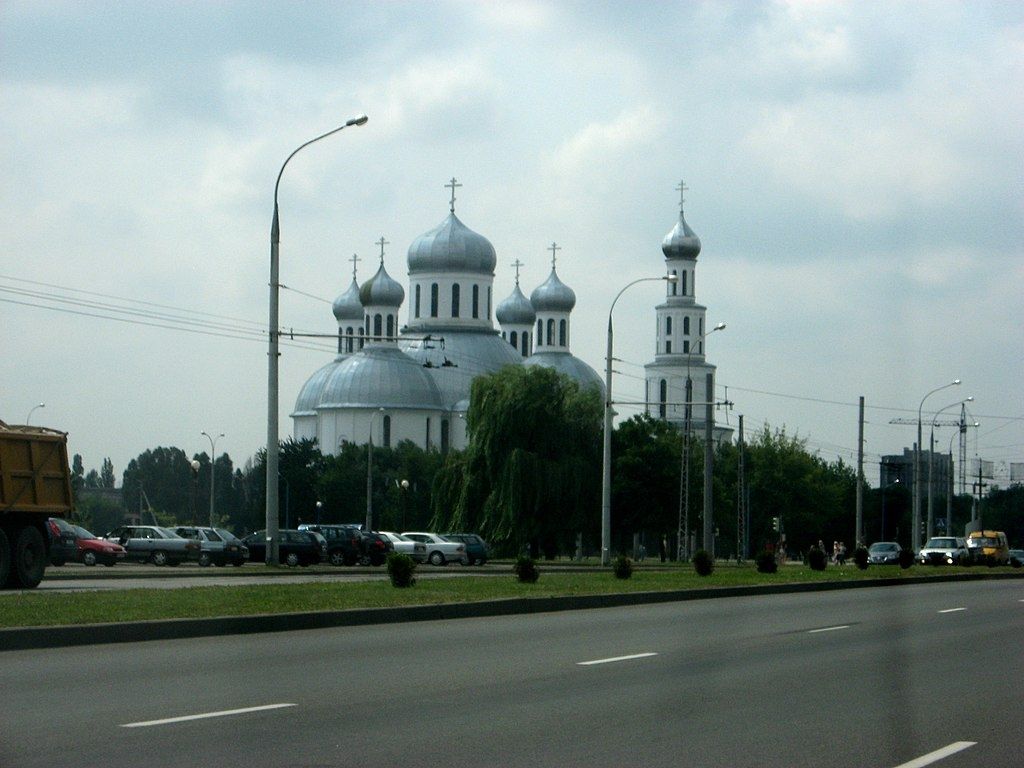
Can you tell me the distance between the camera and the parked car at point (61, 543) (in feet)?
137

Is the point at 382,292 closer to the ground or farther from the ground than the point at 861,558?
farther from the ground

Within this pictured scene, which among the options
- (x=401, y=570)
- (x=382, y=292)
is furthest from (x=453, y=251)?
(x=401, y=570)

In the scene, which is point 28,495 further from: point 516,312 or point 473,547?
point 516,312

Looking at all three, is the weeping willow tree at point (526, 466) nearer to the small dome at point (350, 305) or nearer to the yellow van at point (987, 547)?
the yellow van at point (987, 547)

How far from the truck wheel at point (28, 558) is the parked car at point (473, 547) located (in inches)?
1221

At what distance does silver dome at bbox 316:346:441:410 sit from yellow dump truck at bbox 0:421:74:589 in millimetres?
98760

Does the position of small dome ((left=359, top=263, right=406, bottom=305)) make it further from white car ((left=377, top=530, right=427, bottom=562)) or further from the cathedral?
white car ((left=377, top=530, right=427, bottom=562))

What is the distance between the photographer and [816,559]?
4369 cm

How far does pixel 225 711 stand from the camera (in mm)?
11266

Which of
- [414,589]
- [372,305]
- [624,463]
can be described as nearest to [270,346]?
[414,589]

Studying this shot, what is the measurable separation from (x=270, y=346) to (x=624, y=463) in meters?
41.7

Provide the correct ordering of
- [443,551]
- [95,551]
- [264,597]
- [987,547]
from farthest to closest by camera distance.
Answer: [987,547], [443,551], [95,551], [264,597]

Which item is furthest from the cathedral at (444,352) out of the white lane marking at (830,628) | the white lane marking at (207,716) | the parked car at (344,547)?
the white lane marking at (207,716)

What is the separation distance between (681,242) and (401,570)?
110m
